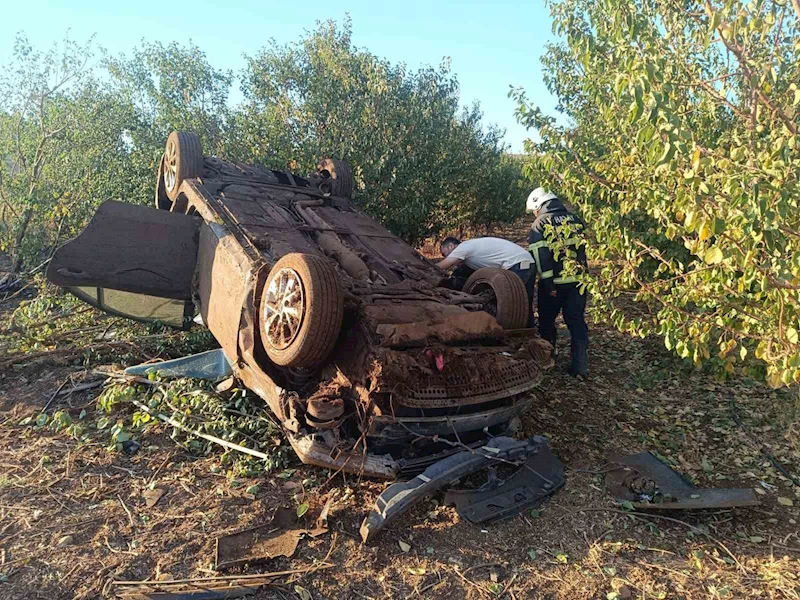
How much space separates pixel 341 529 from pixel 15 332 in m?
4.71

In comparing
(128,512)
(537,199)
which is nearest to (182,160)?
(128,512)

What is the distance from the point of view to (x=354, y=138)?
29.1ft

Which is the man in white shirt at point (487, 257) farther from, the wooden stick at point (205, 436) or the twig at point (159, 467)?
the twig at point (159, 467)

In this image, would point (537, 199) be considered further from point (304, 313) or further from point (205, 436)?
point (205, 436)

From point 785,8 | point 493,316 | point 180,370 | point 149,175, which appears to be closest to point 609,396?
point 493,316

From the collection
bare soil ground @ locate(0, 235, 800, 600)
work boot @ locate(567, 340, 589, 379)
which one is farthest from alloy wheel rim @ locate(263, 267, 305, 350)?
work boot @ locate(567, 340, 589, 379)

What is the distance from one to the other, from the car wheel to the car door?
83 centimetres

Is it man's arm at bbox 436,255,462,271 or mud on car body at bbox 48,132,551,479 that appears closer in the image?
mud on car body at bbox 48,132,551,479

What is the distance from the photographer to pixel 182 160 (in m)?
5.74

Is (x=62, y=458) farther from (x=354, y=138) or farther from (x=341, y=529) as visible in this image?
(x=354, y=138)

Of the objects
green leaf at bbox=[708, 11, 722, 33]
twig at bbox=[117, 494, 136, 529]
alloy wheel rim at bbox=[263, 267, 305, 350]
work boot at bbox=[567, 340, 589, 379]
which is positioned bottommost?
twig at bbox=[117, 494, 136, 529]

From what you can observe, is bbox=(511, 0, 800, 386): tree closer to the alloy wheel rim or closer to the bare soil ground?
the bare soil ground

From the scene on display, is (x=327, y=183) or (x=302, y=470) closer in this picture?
(x=302, y=470)

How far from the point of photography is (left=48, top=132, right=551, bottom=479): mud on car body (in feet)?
11.3
